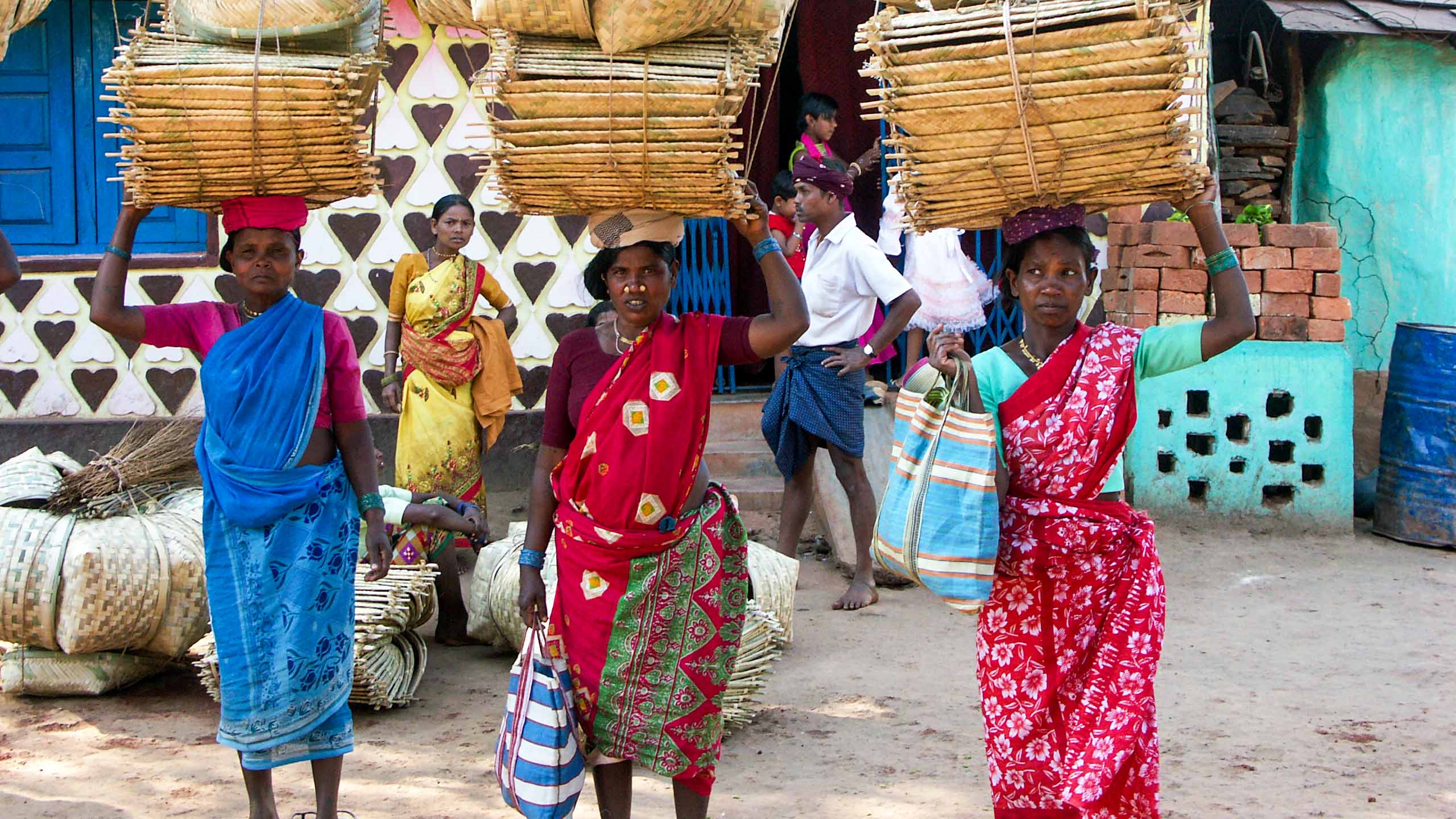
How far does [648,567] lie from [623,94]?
115 cm

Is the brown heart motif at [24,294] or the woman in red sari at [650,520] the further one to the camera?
the brown heart motif at [24,294]

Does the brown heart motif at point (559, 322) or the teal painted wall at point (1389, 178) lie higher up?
the teal painted wall at point (1389, 178)

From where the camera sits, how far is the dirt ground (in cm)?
411

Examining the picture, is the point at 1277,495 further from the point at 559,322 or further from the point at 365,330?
the point at 365,330

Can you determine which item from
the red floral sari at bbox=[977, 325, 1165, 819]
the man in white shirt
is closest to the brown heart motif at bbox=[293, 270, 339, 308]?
the man in white shirt

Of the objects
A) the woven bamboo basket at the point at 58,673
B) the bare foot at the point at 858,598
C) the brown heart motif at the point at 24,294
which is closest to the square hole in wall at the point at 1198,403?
the bare foot at the point at 858,598

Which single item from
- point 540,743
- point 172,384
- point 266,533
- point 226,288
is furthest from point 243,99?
point 172,384

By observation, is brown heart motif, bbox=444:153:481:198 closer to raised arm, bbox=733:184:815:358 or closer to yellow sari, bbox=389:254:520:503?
yellow sari, bbox=389:254:520:503

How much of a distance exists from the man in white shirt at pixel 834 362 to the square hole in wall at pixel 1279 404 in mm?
2698

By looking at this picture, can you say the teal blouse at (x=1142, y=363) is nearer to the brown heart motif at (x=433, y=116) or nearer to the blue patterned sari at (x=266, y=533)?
the blue patterned sari at (x=266, y=533)

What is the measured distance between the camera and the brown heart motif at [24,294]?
8.19 meters

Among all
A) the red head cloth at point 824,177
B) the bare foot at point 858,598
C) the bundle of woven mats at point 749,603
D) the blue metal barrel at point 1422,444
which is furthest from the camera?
the blue metal barrel at point 1422,444

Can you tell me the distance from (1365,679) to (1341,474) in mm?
2707

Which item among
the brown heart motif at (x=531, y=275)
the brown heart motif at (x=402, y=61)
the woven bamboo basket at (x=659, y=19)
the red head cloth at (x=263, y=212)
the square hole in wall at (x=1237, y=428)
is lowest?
the square hole in wall at (x=1237, y=428)
